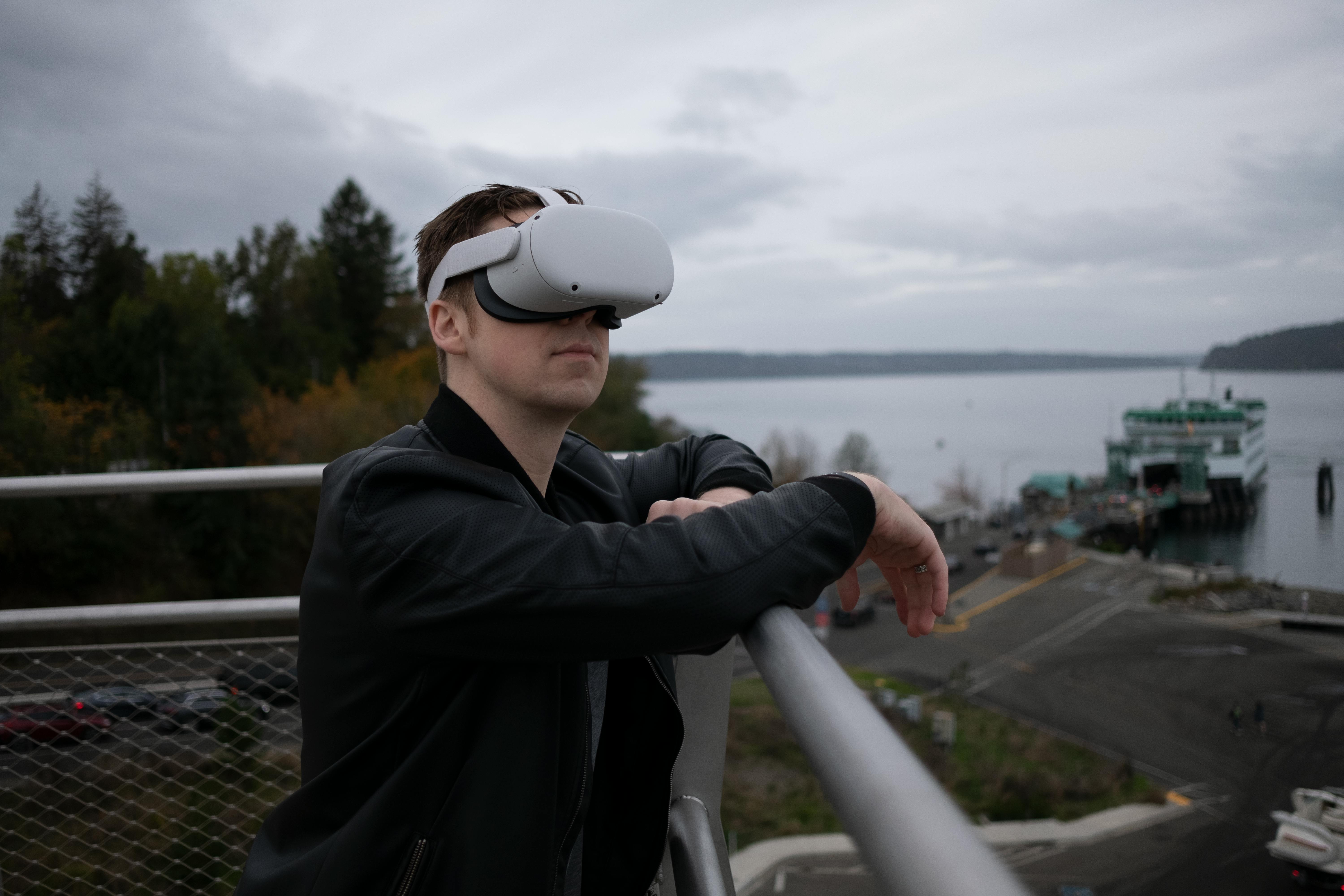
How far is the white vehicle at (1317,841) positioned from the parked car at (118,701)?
5657mm

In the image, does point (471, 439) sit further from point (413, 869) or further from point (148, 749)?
point (148, 749)

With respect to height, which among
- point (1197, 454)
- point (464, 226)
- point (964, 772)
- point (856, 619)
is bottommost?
point (964, 772)

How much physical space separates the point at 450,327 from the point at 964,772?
1956 cm

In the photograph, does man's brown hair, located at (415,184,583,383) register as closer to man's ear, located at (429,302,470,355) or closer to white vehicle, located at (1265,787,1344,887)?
man's ear, located at (429,302,470,355)

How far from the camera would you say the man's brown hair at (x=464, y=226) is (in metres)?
1.33

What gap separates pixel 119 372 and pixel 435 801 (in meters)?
36.4

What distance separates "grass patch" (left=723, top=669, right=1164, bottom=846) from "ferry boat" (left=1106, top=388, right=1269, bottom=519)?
43.1 ft

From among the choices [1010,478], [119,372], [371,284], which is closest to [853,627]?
[119,372]

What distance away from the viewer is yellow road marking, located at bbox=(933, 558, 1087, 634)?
1164 inches

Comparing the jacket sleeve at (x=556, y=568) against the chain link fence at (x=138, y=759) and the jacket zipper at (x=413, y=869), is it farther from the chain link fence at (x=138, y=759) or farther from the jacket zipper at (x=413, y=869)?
the chain link fence at (x=138, y=759)

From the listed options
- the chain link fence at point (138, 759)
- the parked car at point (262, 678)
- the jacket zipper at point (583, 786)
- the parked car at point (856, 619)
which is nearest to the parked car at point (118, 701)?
the chain link fence at point (138, 759)

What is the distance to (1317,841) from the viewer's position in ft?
16.4

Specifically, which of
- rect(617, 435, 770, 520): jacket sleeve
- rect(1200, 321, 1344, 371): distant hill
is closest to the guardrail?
rect(617, 435, 770, 520): jacket sleeve

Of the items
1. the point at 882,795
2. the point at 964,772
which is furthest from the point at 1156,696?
the point at 882,795
